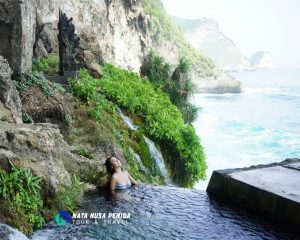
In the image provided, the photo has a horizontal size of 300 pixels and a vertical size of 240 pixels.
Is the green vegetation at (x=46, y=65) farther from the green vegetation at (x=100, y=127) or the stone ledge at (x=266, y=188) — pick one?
the stone ledge at (x=266, y=188)

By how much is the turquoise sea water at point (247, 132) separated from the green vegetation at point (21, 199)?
17.1 m

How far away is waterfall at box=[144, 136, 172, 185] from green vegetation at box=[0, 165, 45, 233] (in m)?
7.94

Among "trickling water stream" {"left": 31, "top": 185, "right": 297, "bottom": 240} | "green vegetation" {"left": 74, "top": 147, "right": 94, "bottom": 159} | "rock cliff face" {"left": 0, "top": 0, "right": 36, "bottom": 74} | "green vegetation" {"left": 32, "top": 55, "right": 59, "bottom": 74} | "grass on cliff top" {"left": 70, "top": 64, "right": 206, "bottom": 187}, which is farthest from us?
"green vegetation" {"left": 32, "top": 55, "right": 59, "bottom": 74}

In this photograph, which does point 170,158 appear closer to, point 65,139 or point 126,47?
point 65,139

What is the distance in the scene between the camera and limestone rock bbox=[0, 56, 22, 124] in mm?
9312

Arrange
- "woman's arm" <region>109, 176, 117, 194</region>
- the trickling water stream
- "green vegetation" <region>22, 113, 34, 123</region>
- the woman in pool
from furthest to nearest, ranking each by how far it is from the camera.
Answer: "green vegetation" <region>22, 113, 34, 123</region> → the woman in pool → "woman's arm" <region>109, 176, 117, 194</region> → the trickling water stream

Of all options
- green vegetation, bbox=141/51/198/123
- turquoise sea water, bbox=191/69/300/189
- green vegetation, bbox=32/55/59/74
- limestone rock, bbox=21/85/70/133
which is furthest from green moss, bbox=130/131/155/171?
turquoise sea water, bbox=191/69/300/189

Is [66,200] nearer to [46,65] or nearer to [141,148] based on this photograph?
[141,148]

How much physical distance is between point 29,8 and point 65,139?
14.5 ft

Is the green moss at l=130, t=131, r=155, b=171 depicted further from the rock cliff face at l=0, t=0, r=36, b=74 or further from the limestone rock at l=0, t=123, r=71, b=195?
the limestone rock at l=0, t=123, r=71, b=195

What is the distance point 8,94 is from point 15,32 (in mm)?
2936

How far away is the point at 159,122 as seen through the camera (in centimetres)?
1609

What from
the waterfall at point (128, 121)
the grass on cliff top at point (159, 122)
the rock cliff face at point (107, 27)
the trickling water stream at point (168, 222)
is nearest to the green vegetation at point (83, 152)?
the trickling water stream at point (168, 222)

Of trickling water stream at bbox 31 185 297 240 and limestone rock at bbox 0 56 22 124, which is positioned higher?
limestone rock at bbox 0 56 22 124
